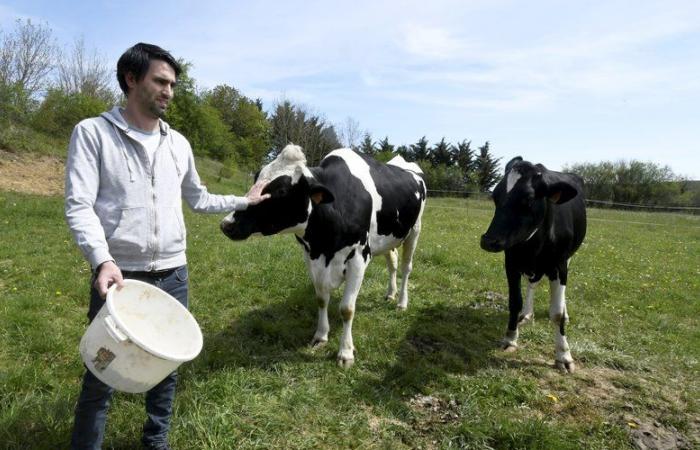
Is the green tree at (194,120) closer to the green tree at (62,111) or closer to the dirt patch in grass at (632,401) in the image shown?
the green tree at (62,111)

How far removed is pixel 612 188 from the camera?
45625 mm

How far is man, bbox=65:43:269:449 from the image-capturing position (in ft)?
7.67

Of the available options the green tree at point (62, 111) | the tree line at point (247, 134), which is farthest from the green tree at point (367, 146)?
the green tree at point (62, 111)

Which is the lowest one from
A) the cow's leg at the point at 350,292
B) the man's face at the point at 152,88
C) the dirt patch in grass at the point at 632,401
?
the dirt patch in grass at the point at 632,401

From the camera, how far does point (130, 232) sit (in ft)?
8.20

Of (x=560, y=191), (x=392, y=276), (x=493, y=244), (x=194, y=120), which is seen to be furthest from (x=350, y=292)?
(x=194, y=120)

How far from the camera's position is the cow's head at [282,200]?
4066mm

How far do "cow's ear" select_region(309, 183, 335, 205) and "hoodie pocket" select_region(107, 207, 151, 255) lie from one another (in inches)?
69.6

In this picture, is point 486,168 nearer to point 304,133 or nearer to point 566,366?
point 304,133

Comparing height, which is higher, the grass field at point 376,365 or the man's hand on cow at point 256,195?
the man's hand on cow at point 256,195

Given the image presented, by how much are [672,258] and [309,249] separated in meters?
11.3

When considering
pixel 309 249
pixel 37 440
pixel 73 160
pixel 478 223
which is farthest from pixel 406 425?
pixel 478 223

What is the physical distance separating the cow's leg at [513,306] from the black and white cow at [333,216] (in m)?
1.41

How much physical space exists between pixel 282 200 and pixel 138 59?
1.89 metres
